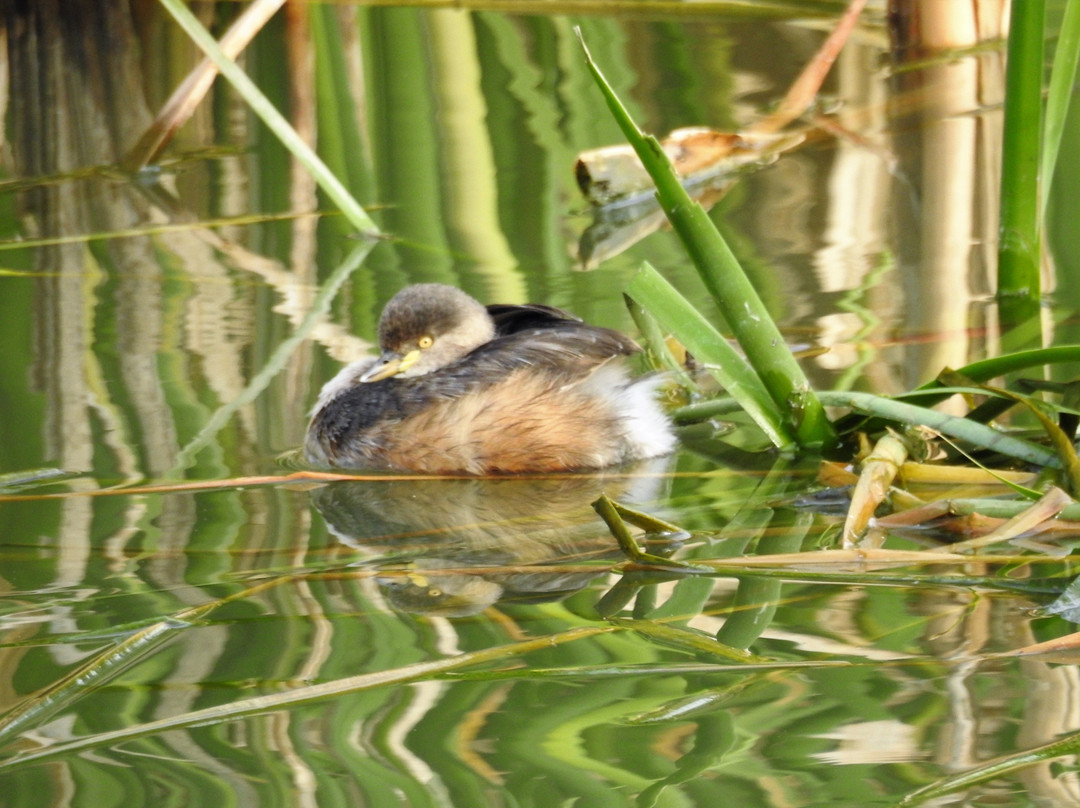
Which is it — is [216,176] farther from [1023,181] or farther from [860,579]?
[860,579]

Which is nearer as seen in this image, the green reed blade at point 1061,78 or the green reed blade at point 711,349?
the green reed blade at point 711,349

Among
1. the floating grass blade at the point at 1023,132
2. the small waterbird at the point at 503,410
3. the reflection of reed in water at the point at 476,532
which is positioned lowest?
the reflection of reed in water at the point at 476,532

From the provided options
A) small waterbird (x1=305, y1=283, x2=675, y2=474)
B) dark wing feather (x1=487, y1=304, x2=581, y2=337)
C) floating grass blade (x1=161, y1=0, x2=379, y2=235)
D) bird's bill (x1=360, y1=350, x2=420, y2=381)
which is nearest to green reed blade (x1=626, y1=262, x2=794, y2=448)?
small waterbird (x1=305, y1=283, x2=675, y2=474)

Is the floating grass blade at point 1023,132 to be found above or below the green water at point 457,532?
above

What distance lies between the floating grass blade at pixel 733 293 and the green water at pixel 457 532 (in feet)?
0.57

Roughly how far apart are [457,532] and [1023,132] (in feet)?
5.35

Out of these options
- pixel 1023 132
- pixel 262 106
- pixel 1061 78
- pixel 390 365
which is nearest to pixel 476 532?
pixel 390 365

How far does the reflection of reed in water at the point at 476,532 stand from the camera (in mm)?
2533

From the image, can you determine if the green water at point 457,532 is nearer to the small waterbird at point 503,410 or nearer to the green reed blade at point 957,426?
the small waterbird at point 503,410

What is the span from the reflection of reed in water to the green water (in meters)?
0.01

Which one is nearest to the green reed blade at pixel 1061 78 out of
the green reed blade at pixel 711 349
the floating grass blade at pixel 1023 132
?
the floating grass blade at pixel 1023 132

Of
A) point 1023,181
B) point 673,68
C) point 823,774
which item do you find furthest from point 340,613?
point 673,68

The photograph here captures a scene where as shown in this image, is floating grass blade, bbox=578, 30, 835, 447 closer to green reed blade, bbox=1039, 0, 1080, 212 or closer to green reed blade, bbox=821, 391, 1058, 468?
green reed blade, bbox=821, 391, 1058, 468

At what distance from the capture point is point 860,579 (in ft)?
7.93
